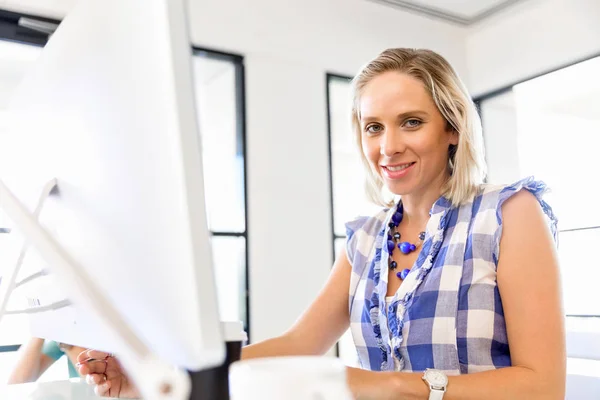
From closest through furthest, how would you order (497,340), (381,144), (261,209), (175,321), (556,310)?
(175,321), (556,310), (497,340), (381,144), (261,209)

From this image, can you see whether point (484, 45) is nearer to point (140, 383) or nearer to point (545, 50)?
point (545, 50)

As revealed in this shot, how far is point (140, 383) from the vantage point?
0.40 meters

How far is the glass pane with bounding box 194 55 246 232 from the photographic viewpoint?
302 cm

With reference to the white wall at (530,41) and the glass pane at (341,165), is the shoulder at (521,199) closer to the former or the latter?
the glass pane at (341,165)

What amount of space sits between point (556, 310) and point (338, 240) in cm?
225

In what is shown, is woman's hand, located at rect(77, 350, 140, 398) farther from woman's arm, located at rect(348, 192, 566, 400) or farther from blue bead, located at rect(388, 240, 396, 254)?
blue bead, located at rect(388, 240, 396, 254)

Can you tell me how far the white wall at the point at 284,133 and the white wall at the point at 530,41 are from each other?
3.34ft

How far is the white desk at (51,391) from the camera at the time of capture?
100 centimetres

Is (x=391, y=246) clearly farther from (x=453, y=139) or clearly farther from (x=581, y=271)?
(x=581, y=271)

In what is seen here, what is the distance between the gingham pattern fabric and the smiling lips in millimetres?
103

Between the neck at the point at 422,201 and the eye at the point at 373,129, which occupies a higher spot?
the eye at the point at 373,129

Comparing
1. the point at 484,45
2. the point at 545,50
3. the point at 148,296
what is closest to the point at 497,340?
the point at 148,296


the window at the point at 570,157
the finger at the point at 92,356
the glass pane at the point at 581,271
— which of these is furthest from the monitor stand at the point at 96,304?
the glass pane at the point at 581,271

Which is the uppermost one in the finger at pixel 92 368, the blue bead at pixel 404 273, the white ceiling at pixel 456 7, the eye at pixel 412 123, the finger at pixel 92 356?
the white ceiling at pixel 456 7
